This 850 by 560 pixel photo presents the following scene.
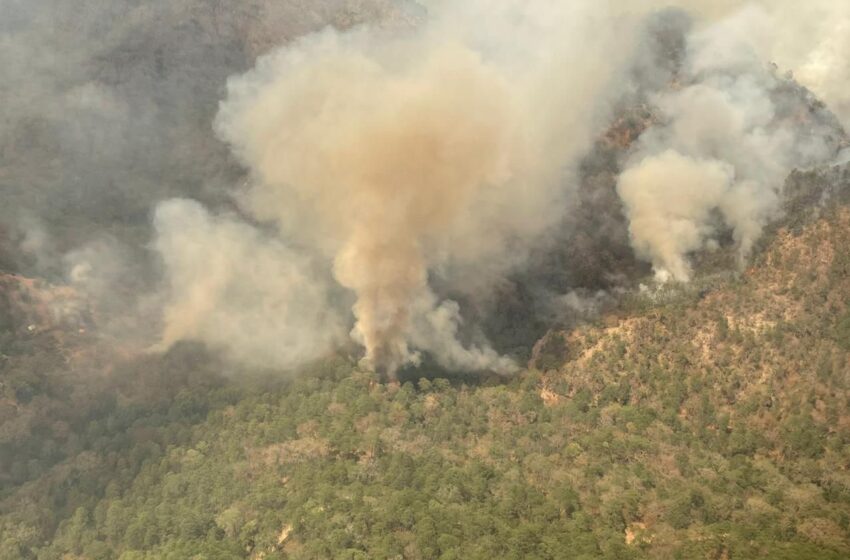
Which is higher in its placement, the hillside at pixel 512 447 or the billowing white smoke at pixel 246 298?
the billowing white smoke at pixel 246 298

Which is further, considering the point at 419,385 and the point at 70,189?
the point at 70,189

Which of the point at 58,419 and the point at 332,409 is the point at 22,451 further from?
the point at 332,409

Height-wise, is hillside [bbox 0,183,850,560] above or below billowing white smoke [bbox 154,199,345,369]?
below

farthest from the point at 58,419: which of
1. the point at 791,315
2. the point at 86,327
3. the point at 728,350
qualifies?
the point at 791,315

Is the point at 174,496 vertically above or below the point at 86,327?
below

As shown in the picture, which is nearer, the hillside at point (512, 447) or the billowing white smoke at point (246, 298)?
the hillside at point (512, 447)

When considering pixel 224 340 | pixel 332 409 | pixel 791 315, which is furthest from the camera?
pixel 224 340

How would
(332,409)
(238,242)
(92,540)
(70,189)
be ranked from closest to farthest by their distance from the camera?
(92,540), (332,409), (238,242), (70,189)

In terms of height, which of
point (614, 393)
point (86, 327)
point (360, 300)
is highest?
point (86, 327)
